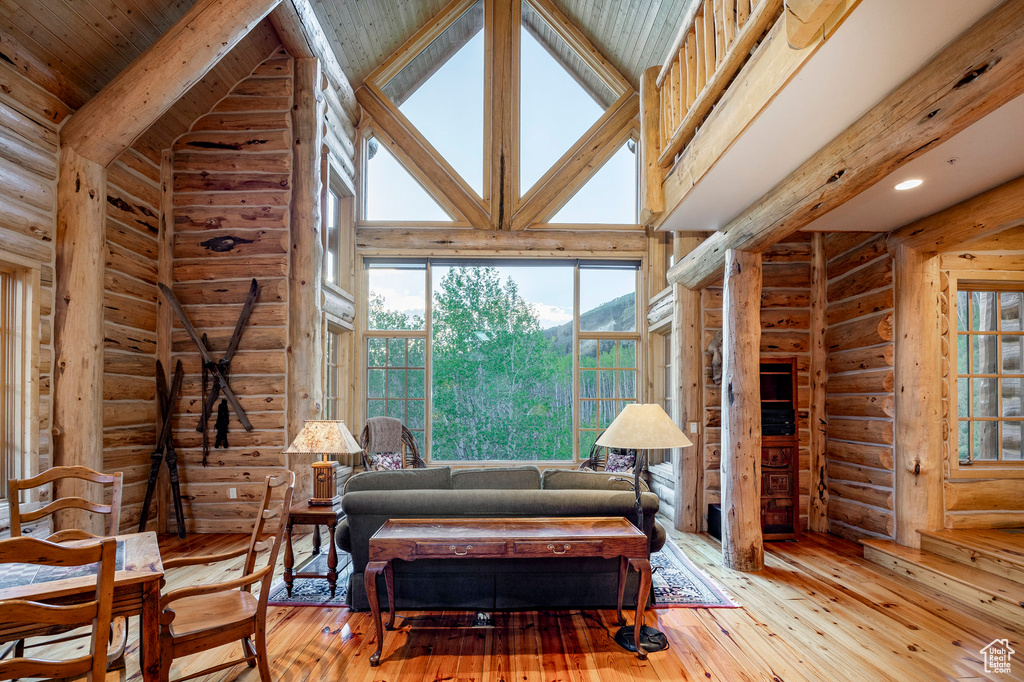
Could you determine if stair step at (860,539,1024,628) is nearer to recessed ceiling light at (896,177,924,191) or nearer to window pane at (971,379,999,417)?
window pane at (971,379,999,417)

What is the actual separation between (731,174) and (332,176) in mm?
4710

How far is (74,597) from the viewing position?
2.01m

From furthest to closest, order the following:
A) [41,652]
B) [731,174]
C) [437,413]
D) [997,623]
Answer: [437,413] < [731,174] < [997,623] < [41,652]

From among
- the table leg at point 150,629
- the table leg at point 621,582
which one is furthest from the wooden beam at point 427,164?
the table leg at point 150,629

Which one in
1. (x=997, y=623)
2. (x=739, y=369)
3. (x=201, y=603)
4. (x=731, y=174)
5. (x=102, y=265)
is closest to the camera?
(x=201, y=603)

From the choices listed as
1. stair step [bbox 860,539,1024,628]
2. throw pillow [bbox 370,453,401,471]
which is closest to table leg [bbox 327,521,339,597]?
throw pillow [bbox 370,453,401,471]

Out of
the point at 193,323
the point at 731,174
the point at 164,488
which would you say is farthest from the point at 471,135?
the point at 164,488

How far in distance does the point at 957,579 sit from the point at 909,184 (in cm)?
265

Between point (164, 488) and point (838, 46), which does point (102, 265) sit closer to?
point (164, 488)

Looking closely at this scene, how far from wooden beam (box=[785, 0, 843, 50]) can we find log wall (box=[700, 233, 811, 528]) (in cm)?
382

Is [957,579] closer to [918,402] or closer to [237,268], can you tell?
[918,402]

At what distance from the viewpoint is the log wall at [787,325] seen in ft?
19.3

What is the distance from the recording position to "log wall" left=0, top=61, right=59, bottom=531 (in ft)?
12.3

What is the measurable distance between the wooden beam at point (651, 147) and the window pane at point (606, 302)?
2.60 m
